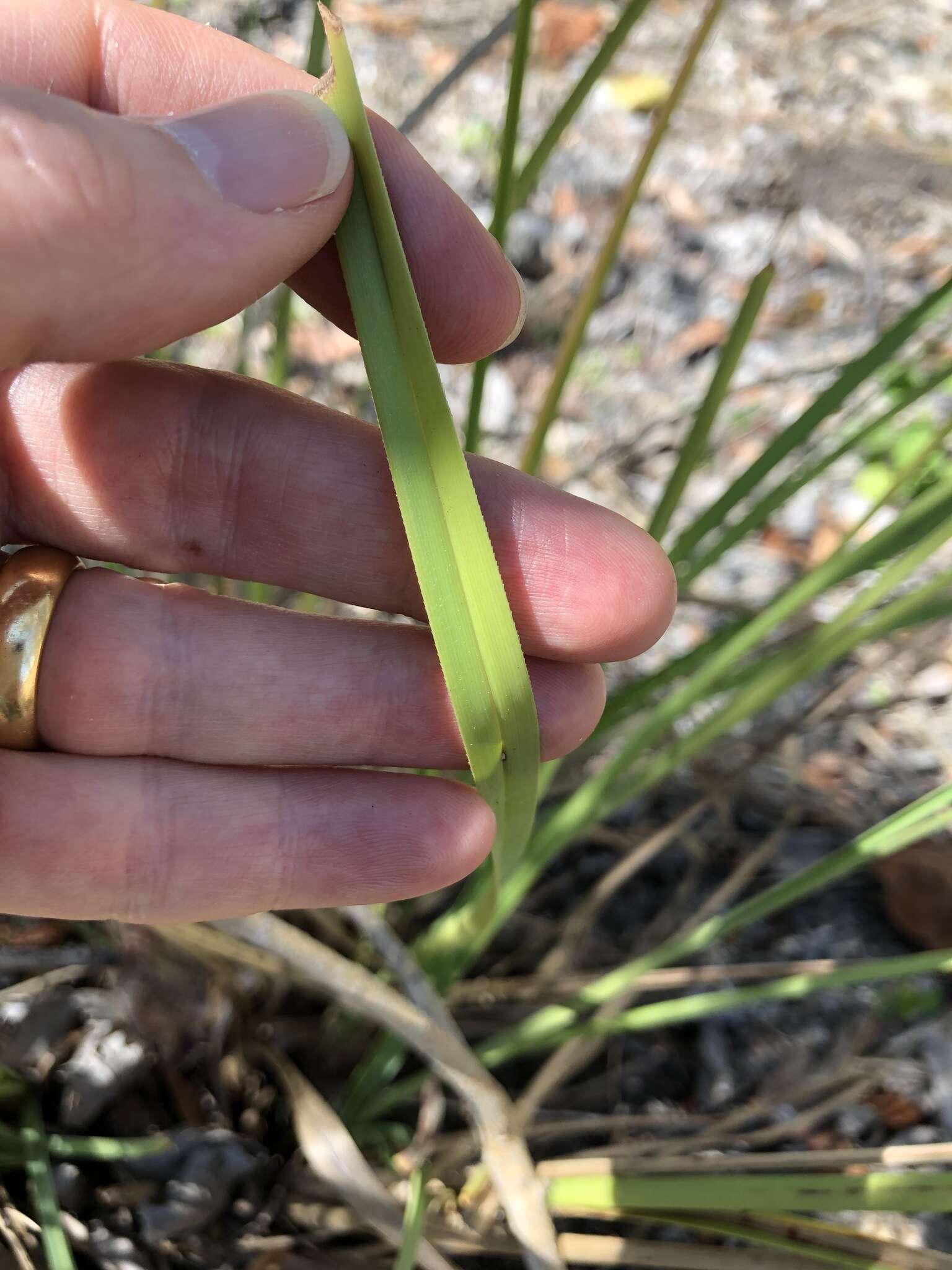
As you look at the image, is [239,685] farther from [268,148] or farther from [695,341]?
[695,341]

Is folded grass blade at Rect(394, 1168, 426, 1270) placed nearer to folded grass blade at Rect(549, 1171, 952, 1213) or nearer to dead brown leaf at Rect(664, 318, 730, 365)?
folded grass blade at Rect(549, 1171, 952, 1213)

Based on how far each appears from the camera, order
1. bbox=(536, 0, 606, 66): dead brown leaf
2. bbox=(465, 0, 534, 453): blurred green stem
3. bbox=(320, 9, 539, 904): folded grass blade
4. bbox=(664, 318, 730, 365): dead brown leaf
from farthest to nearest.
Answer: bbox=(536, 0, 606, 66): dead brown leaf < bbox=(664, 318, 730, 365): dead brown leaf < bbox=(465, 0, 534, 453): blurred green stem < bbox=(320, 9, 539, 904): folded grass blade

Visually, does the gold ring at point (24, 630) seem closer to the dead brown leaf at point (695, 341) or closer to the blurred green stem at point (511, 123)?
the blurred green stem at point (511, 123)

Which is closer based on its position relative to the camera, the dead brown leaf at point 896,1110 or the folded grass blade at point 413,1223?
the folded grass blade at point 413,1223

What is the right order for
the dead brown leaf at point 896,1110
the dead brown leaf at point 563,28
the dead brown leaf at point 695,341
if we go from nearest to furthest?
the dead brown leaf at point 896,1110 < the dead brown leaf at point 695,341 < the dead brown leaf at point 563,28

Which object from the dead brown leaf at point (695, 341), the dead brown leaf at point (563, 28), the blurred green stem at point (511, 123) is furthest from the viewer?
the dead brown leaf at point (563, 28)

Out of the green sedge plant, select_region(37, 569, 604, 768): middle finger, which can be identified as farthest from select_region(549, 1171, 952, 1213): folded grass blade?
select_region(37, 569, 604, 768): middle finger

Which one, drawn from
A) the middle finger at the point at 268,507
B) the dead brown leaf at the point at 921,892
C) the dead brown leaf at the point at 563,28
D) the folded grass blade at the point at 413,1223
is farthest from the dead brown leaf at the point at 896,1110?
the dead brown leaf at the point at 563,28
